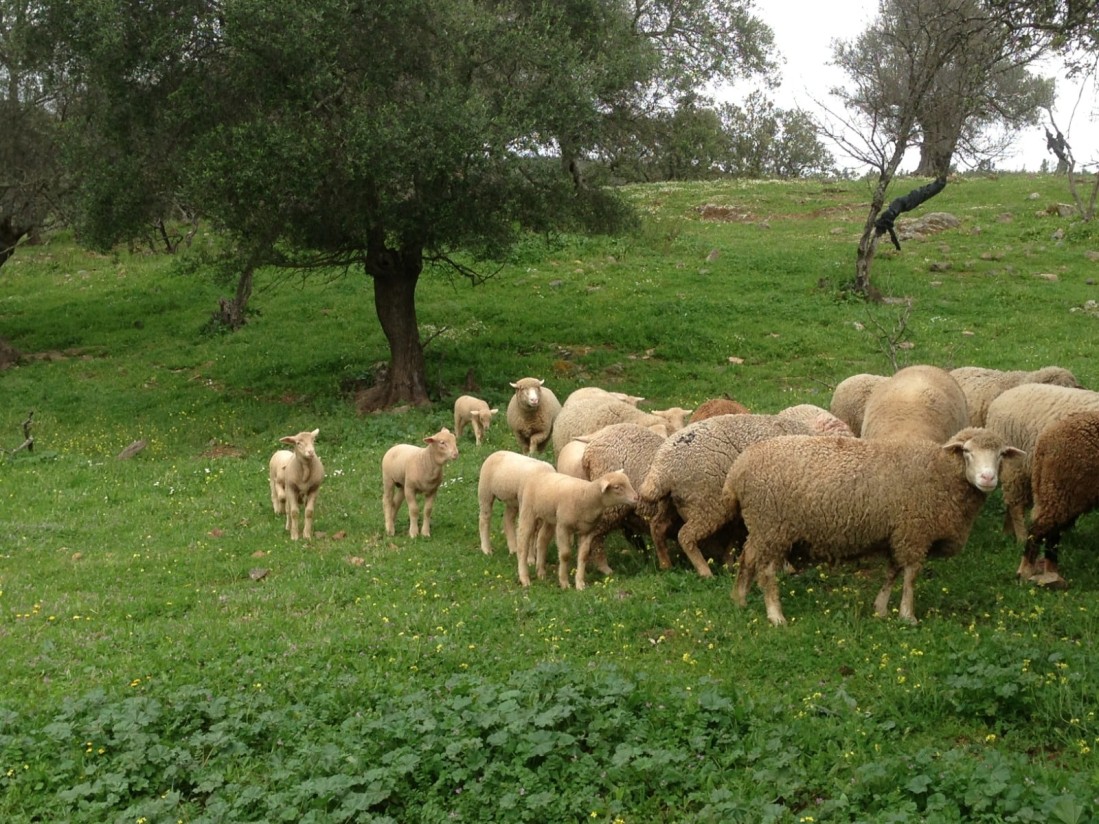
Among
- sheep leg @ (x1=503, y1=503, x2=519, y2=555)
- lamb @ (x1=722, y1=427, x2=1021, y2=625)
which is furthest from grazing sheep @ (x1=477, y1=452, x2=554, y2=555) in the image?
lamb @ (x1=722, y1=427, x2=1021, y2=625)

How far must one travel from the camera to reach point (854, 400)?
13836 millimetres

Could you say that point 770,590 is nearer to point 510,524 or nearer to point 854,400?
point 510,524

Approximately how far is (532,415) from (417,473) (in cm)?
432

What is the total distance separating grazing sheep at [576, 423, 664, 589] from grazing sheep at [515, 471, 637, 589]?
431 millimetres

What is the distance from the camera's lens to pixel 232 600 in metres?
10.0

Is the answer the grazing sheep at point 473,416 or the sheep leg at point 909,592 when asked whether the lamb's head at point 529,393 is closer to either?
the grazing sheep at point 473,416

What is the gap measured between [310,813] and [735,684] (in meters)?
3.18

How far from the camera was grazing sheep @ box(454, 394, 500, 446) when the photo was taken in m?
16.9

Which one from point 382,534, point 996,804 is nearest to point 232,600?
point 382,534

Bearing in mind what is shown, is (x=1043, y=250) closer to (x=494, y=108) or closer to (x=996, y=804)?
(x=494, y=108)

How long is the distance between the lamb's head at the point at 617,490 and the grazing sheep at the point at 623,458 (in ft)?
1.84

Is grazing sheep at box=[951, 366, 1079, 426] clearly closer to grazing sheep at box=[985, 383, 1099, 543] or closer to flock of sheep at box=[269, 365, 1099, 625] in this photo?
flock of sheep at box=[269, 365, 1099, 625]

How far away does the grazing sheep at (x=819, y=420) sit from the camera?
11.8 m

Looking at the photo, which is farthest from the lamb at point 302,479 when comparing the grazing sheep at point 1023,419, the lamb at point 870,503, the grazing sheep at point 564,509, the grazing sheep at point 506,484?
the grazing sheep at point 1023,419
